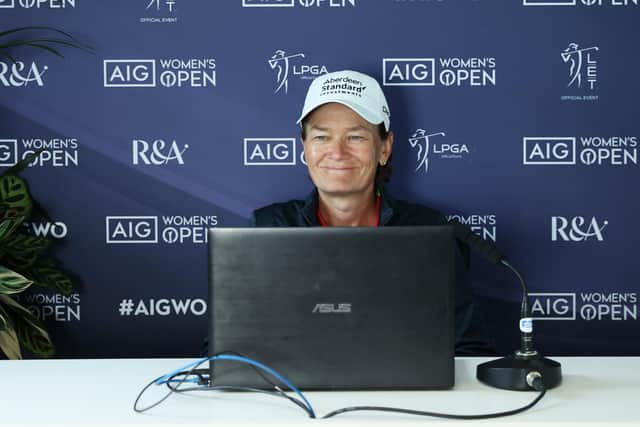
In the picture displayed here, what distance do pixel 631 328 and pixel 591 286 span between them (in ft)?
0.74

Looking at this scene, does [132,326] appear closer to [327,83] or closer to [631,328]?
[327,83]

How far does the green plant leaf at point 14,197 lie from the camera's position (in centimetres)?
238

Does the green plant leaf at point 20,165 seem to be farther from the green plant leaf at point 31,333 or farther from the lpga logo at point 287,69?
the lpga logo at point 287,69

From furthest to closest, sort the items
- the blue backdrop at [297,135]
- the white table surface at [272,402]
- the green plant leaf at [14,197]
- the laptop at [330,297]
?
1. the blue backdrop at [297,135]
2. the green plant leaf at [14,197]
3. the laptop at [330,297]
4. the white table surface at [272,402]

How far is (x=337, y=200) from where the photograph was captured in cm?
229

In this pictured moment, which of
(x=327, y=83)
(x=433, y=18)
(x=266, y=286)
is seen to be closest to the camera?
(x=266, y=286)

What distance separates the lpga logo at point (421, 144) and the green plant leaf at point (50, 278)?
1.39 m

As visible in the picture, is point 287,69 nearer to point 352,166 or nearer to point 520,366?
point 352,166

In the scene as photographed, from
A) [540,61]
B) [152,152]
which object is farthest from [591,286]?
[152,152]

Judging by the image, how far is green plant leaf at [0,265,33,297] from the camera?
2125mm

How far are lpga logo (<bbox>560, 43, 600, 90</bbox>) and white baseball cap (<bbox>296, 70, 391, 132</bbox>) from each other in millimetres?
764

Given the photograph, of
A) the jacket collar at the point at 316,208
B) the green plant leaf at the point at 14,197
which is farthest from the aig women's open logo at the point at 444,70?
the green plant leaf at the point at 14,197

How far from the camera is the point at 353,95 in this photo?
7.14 ft

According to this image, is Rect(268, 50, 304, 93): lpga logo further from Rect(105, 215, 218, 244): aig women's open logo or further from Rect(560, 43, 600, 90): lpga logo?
Rect(560, 43, 600, 90): lpga logo
